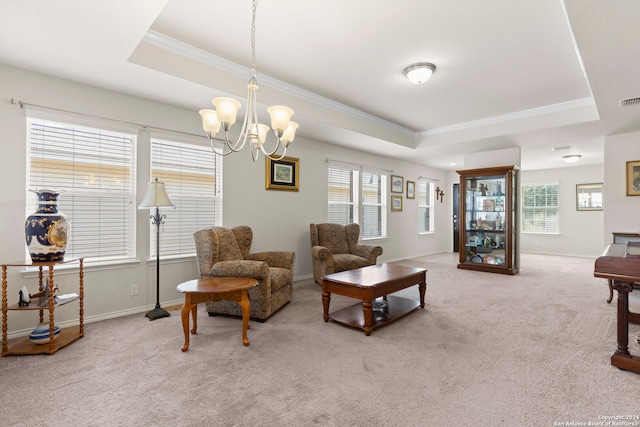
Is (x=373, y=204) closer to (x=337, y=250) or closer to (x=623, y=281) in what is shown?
(x=337, y=250)

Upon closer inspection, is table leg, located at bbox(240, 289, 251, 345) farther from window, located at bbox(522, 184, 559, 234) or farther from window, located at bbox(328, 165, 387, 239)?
window, located at bbox(522, 184, 559, 234)

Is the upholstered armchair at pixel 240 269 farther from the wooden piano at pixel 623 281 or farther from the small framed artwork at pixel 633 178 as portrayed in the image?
the small framed artwork at pixel 633 178

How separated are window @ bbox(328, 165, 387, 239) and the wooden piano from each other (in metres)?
4.01

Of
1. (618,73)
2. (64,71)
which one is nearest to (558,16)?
(618,73)

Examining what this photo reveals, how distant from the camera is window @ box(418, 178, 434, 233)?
8133mm

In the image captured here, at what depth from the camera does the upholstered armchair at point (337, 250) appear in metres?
4.49

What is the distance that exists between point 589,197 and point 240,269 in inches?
348

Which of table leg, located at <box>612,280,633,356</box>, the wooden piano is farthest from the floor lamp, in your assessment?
table leg, located at <box>612,280,633,356</box>

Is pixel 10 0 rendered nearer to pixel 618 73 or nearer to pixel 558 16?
pixel 558 16

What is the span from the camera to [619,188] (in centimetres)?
486

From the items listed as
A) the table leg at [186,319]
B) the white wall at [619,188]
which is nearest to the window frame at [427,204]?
the white wall at [619,188]

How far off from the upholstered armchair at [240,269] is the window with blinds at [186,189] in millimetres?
504

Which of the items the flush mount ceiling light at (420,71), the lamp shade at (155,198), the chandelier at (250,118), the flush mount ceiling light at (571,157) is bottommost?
the lamp shade at (155,198)

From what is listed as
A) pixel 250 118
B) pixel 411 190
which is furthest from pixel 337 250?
pixel 411 190
